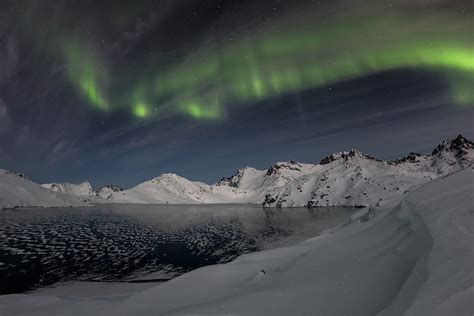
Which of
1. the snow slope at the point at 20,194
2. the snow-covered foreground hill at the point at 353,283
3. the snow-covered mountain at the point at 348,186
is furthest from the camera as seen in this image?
the snow slope at the point at 20,194

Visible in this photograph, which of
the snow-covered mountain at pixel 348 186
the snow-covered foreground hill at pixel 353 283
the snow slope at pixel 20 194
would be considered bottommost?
the snow-covered mountain at pixel 348 186

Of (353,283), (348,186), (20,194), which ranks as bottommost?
(348,186)

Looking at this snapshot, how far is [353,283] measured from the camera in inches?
358

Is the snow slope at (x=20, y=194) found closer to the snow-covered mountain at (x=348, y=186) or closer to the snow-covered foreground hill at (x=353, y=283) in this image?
the snow-covered mountain at (x=348, y=186)

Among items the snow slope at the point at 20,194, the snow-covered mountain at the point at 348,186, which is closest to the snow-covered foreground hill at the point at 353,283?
the snow-covered mountain at the point at 348,186

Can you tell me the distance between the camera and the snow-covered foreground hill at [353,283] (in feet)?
16.9

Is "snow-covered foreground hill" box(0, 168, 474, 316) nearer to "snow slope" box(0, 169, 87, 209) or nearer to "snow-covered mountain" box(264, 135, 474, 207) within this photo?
"snow-covered mountain" box(264, 135, 474, 207)

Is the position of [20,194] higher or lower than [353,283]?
higher

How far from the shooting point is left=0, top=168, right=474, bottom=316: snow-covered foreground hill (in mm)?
5145

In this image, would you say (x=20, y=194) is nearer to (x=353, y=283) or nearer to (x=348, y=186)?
(x=348, y=186)

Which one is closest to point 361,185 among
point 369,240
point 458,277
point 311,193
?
point 311,193

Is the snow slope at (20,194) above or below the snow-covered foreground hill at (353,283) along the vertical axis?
above

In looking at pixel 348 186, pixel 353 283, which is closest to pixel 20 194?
pixel 348 186

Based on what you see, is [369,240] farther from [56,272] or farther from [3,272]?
[3,272]
